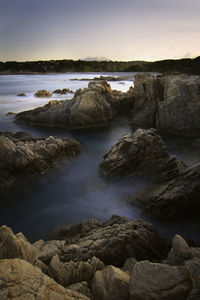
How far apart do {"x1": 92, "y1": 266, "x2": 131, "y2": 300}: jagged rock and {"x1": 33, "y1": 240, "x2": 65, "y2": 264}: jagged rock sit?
140 cm

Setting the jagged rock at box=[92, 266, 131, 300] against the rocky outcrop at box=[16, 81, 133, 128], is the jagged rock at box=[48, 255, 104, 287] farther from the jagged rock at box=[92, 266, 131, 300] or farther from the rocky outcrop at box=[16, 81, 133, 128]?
the rocky outcrop at box=[16, 81, 133, 128]

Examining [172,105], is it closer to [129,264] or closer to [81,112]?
[81,112]

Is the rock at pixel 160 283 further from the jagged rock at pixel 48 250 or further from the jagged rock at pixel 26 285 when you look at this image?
the jagged rock at pixel 48 250

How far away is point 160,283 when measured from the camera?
2.82m

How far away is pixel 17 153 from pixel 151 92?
10.9 meters

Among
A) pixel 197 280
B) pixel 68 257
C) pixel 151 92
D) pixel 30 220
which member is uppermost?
pixel 151 92

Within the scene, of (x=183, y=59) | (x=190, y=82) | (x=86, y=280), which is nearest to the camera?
(x=86, y=280)

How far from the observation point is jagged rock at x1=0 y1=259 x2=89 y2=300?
96.3 inches

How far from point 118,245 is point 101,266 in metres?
0.80

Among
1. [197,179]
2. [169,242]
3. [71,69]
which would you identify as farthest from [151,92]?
[71,69]

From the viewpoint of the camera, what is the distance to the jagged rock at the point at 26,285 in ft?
8.03

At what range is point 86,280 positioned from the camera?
12.0 feet

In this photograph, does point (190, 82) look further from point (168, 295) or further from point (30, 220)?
point (168, 295)

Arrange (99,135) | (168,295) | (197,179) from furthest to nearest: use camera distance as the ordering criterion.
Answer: (99,135)
(197,179)
(168,295)
